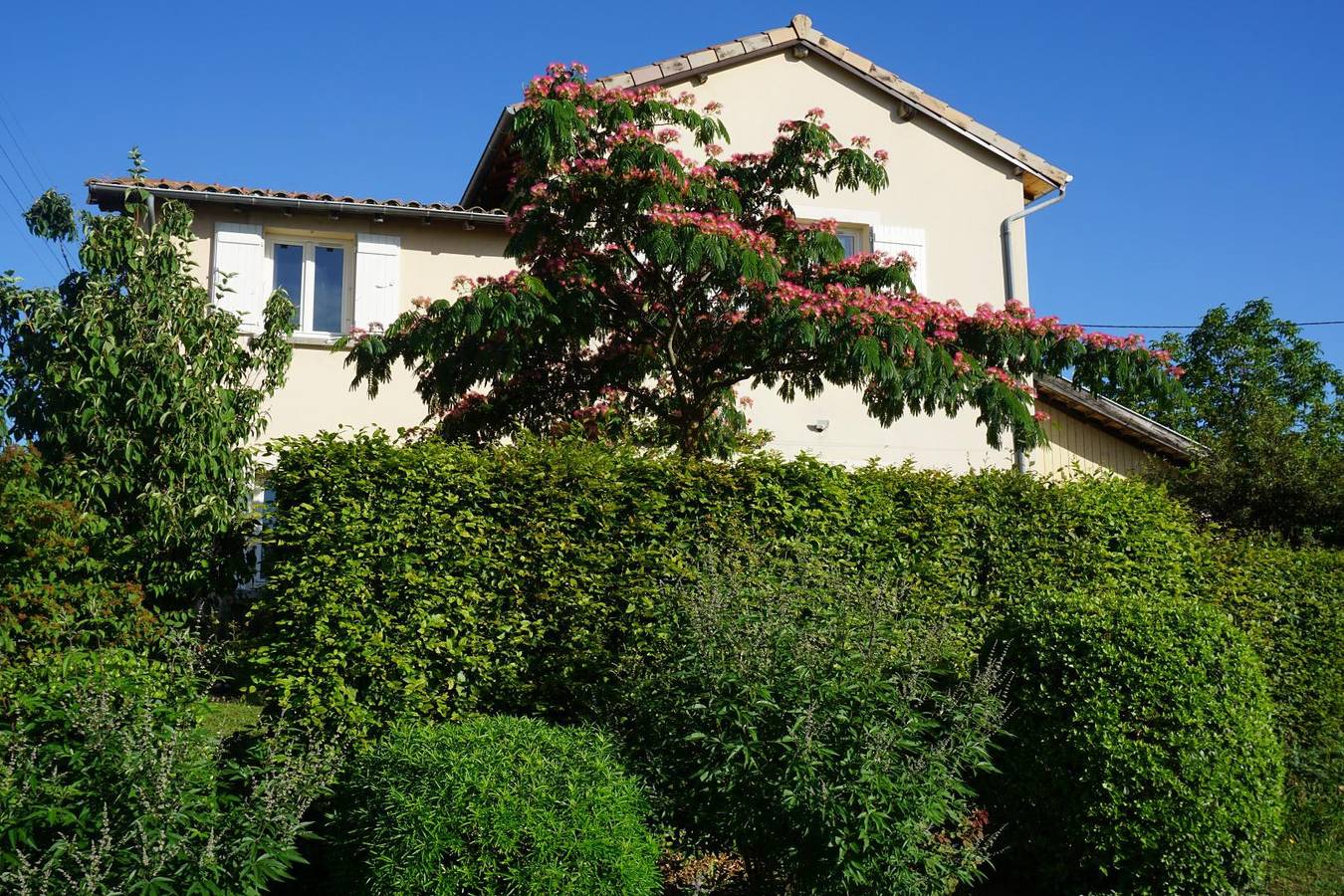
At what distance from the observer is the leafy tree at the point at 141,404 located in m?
7.31

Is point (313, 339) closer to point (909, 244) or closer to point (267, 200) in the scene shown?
point (267, 200)

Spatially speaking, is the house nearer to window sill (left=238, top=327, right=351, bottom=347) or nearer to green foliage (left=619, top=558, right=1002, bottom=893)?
window sill (left=238, top=327, right=351, bottom=347)

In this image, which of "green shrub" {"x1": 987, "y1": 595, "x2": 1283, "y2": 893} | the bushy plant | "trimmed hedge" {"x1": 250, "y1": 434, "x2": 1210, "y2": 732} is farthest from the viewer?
"trimmed hedge" {"x1": 250, "y1": 434, "x2": 1210, "y2": 732}

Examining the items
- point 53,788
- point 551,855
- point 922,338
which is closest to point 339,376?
point 922,338

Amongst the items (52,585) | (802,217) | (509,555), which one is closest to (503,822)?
(509,555)

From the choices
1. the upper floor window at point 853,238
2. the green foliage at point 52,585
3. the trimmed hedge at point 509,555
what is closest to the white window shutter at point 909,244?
the upper floor window at point 853,238

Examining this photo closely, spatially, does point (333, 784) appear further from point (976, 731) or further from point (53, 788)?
point (976, 731)

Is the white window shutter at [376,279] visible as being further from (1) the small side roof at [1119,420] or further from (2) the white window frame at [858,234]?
(1) the small side roof at [1119,420]

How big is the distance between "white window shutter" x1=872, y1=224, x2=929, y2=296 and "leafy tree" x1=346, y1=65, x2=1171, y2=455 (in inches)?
161

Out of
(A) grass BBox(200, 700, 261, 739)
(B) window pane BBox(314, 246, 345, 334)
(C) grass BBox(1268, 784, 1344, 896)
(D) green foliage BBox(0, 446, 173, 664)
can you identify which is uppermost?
(B) window pane BBox(314, 246, 345, 334)

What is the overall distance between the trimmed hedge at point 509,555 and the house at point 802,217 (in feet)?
18.0

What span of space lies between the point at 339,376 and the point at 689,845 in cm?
827

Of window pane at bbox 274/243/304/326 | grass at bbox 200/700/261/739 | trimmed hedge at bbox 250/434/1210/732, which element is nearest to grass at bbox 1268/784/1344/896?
trimmed hedge at bbox 250/434/1210/732

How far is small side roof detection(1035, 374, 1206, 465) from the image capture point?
14.5m
